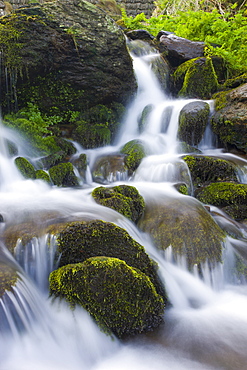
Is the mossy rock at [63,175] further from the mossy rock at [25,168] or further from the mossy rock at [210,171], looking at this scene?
the mossy rock at [210,171]

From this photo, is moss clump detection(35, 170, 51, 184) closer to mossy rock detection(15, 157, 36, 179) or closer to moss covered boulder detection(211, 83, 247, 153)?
mossy rock detection(15, 157, 36, 179)

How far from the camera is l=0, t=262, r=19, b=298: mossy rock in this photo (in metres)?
2.48

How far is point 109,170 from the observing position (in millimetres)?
6680

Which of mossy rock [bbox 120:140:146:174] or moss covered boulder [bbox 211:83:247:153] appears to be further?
moss covered boulder [bbox 211:83:247:153]

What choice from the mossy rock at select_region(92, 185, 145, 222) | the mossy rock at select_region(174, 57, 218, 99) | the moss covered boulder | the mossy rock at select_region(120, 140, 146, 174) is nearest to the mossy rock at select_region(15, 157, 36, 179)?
the mossy rock at select_region(92, 185, 145, 222)

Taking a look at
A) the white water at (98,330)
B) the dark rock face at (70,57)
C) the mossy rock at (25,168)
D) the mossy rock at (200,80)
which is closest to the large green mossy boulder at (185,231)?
the white water at (98,330)

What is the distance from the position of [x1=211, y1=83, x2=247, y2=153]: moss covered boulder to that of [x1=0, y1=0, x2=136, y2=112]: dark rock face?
10.3 feet

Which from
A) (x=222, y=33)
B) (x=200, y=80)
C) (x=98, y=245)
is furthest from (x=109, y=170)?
(x=222, y=33)

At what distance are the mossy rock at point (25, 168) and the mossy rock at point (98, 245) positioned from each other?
9.67ft

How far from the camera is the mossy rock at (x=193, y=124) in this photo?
25.5 ft

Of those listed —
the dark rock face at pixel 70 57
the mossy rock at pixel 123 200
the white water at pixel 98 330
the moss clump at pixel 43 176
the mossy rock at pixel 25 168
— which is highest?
the dark rock face at pixel 70 57

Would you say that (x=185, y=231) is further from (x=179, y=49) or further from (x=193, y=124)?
(x=179, y=49)

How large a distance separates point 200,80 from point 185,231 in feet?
23.3

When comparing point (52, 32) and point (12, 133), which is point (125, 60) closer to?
point (52, 32)
